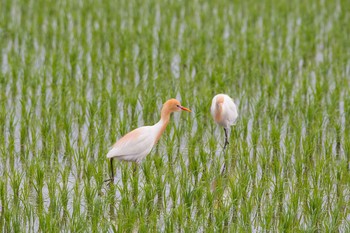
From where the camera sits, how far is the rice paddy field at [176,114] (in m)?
5.96

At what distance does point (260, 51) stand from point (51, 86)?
2.81 m

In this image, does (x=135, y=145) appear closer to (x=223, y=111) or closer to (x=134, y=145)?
(x=134, y=145)

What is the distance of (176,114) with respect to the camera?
863 cm

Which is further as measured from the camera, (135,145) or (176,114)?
(176,114)

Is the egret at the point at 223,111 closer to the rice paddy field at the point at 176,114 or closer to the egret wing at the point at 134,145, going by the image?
the rice paddy field at the point at 176,114

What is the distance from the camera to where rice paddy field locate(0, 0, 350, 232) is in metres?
5.96

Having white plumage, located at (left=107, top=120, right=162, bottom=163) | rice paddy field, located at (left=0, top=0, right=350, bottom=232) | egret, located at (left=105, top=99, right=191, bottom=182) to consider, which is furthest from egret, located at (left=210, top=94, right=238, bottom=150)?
white plumage, located at (left=107, top=120, right=162, bottom=163)

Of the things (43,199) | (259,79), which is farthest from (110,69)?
(43,199)

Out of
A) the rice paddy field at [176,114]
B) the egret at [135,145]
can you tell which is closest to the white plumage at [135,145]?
the egret at [135,145]

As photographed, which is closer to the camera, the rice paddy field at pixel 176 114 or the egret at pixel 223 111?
the rice paddy field at pixel 176 114

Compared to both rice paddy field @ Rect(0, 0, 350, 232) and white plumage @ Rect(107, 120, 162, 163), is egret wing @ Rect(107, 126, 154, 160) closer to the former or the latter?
white plumage @ Rect(107, 120, 162, 163)

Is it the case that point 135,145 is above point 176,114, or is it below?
below

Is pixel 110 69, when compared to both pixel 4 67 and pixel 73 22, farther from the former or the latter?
pixel 73 22

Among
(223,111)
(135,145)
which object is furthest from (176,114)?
(135,145)
